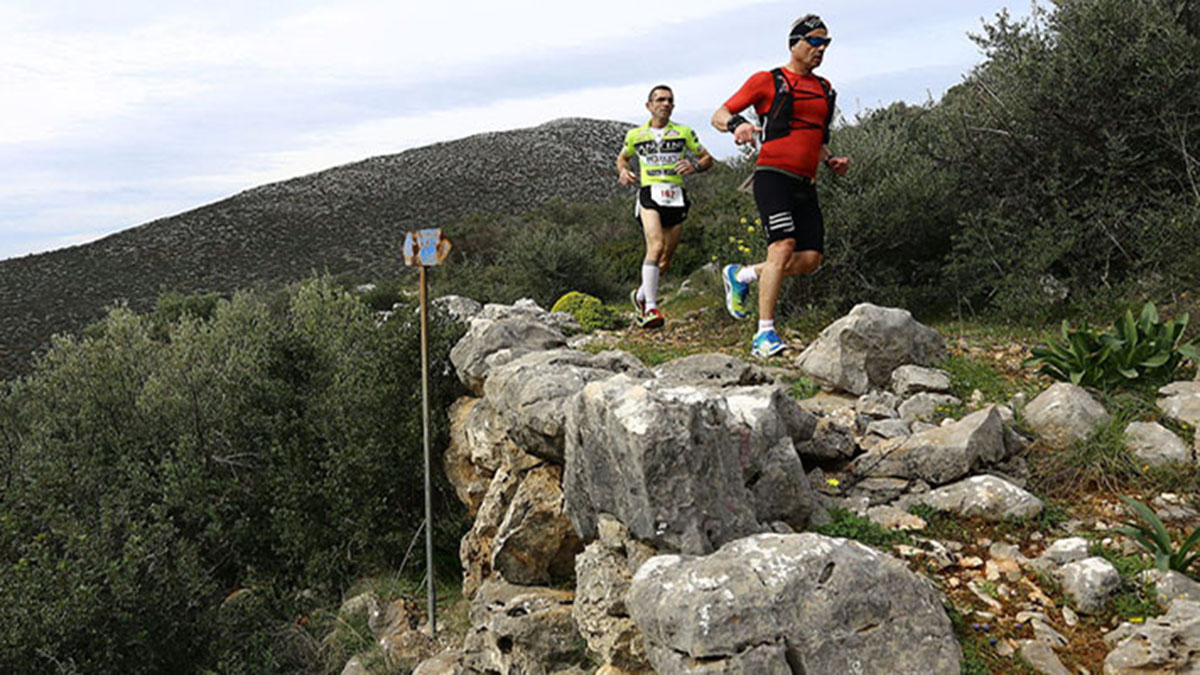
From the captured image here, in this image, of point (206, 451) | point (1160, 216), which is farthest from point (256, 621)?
point (1160, 216)

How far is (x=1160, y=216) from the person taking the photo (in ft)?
26.7

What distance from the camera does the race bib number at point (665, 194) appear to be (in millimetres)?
8375

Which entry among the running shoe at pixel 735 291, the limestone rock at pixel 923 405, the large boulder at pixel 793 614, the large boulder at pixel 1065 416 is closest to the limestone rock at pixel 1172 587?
the large boulder at pixel 793 614

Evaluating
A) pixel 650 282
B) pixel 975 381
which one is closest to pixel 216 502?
pixel 650 282

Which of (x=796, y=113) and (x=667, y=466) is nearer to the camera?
(x=667, y=466)

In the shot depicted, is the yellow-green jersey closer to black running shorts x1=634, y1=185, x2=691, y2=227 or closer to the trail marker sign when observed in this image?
black running shorts x1=634, y1=185, x2=691, y2=227

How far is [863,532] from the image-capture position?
4062 millimetres

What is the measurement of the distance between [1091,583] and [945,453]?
1.14 m

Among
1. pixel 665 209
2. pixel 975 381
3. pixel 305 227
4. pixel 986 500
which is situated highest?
pixel 305 227

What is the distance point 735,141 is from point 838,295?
12.5 feet

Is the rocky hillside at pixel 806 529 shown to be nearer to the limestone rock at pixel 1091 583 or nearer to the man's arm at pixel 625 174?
the limestone rock at pixel 1091 583

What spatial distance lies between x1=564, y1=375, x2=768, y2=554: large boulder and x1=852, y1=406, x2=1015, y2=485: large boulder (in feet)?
3.73

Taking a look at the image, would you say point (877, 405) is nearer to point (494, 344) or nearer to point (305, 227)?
point (494, 344)

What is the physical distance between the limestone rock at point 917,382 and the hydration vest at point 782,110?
1.94m
